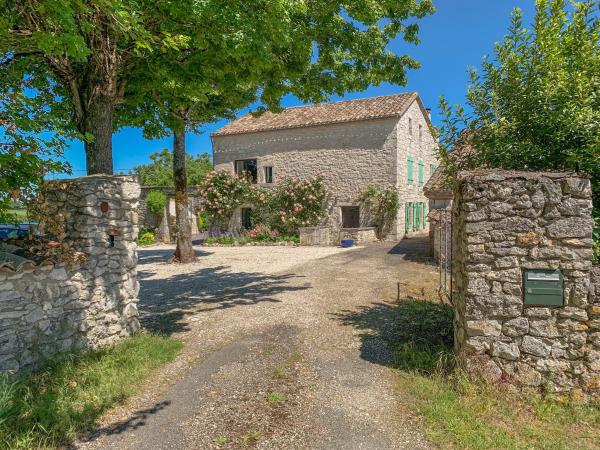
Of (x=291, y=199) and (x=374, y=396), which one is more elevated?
(x=291, y=199)

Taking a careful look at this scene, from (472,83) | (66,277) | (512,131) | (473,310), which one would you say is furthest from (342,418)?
(472,83)

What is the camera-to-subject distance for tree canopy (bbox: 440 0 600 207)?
15.3 feet

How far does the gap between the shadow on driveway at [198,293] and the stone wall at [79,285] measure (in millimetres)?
1189

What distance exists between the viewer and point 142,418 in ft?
13.1

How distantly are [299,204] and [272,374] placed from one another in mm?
16146

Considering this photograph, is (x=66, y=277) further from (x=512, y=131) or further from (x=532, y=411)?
(x=512, y=131)

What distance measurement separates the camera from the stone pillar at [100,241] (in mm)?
5488

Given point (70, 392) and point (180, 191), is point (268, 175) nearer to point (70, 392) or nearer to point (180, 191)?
point (180, 191)

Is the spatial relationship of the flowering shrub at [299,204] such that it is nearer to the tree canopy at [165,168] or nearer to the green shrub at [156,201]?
the green shrub at [156,201]

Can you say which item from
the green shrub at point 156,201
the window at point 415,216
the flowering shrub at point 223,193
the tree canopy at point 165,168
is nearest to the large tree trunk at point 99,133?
the flowering shrub at point 223,193

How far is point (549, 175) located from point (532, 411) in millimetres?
2563

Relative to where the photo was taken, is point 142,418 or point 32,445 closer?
point 32,445

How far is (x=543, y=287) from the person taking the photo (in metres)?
4.18

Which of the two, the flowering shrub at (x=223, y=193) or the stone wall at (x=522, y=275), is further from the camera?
the flowering shrub at (x=223, y=193)
